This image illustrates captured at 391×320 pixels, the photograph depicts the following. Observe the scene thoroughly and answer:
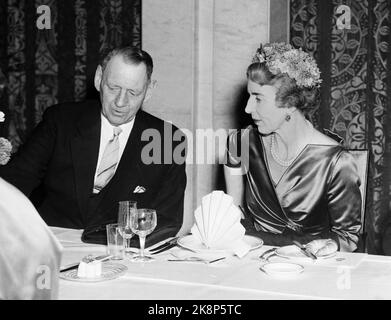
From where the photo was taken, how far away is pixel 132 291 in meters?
1.59

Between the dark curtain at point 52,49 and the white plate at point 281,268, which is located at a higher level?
the dark curtain at point 52,49

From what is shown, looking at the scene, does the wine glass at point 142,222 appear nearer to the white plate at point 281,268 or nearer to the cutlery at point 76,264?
the cutlery at point 76,264

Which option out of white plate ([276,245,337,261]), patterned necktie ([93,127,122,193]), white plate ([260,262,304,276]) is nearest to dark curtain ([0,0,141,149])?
patterned necktie ([93,127,122,193])

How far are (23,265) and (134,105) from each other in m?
2.03

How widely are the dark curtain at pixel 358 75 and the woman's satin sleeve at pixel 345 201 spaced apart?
1262 mm

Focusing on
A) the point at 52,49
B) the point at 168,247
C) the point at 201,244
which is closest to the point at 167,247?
the point at 168,247

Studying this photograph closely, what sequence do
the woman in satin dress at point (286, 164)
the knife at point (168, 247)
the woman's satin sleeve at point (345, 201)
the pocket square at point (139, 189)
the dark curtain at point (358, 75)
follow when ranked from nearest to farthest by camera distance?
the knife at point (168, 247) → the woman's satin sleeve at point (345, 201) → the woman in satin dress at point (286, 164) → the pocket square at point (139, 189) → the dark curtain at point (358, 75)

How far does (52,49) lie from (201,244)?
285 centimetres

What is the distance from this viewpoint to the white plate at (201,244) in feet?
6.40

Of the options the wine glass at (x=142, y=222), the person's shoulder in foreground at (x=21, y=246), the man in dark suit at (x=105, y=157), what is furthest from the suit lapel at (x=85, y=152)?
the person's shoulder in foreground at (x=21, y=246)

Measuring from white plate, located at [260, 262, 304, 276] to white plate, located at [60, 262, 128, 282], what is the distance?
418 mm

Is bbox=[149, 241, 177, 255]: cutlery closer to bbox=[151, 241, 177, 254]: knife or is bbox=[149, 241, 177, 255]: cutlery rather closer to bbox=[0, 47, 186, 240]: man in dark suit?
bbox=[151, 241, 177, 254]: knife

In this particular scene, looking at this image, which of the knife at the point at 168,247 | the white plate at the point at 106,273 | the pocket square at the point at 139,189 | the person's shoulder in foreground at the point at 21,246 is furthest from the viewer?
the pocket square at the point at 139,189

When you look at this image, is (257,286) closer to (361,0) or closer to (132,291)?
(132,291)
